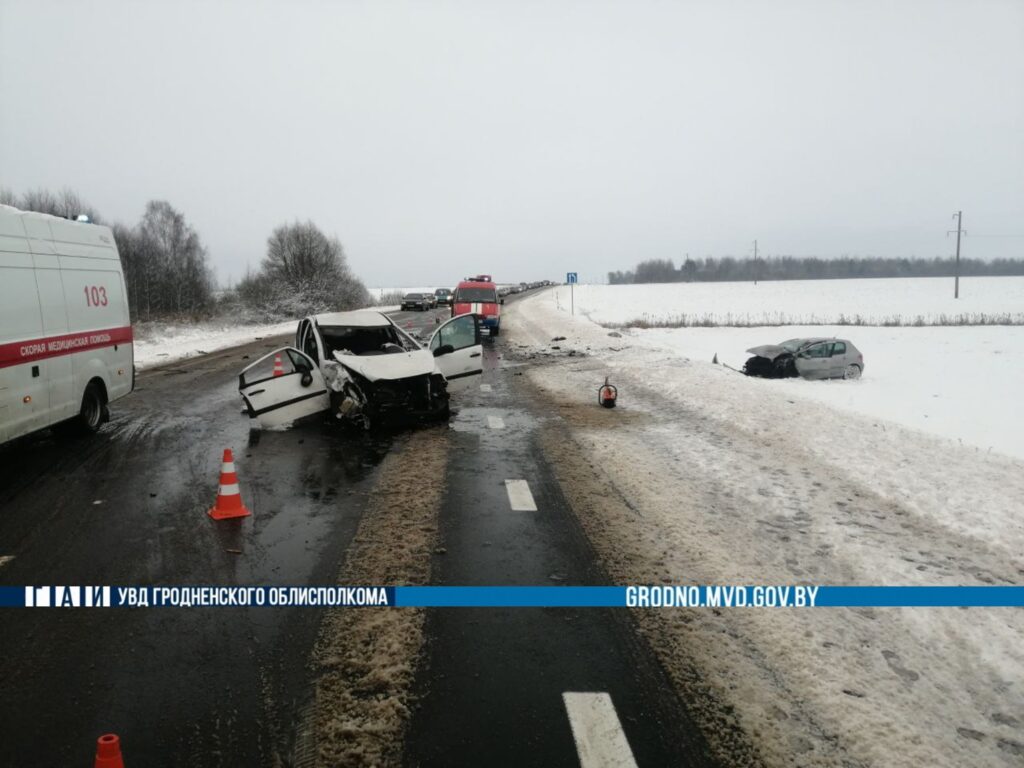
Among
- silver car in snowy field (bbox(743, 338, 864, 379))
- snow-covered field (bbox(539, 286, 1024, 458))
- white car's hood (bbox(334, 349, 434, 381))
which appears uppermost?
white car's hood (bbox(334, 349, 434, 381))

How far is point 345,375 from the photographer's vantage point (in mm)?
9906

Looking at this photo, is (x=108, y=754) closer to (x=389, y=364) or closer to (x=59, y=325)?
(x=59, y=325)

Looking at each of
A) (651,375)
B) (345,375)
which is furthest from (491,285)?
(345,375)

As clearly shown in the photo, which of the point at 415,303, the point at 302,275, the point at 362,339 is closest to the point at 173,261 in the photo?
the point at 302,275

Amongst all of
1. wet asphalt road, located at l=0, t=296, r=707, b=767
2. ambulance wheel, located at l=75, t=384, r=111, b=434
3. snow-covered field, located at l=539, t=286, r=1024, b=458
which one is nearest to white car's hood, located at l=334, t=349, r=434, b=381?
wet asphalt road, located at l=0, t=296, r=707, b=767

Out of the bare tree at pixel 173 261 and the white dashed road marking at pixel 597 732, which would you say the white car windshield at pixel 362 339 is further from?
the bare tree at pixel 173 261

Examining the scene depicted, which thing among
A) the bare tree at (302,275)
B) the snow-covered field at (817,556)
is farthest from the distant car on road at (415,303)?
the snow-covered field at (817,556)

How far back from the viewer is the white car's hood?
9.72 metres

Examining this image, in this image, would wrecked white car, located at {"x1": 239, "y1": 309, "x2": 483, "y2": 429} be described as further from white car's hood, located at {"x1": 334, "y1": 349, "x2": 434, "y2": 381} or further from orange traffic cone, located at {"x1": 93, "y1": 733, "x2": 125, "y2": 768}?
orange traffic cone, located at {"x1": 93, "y1": 733, "x2": 125, "y2": 768}

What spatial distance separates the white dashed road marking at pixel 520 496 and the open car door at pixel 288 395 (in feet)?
13.8

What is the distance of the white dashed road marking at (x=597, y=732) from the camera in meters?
2.90

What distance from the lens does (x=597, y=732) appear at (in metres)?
3.09

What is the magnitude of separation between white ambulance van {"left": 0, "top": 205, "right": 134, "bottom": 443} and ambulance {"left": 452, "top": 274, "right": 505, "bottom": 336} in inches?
701

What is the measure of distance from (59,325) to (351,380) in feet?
12.3
